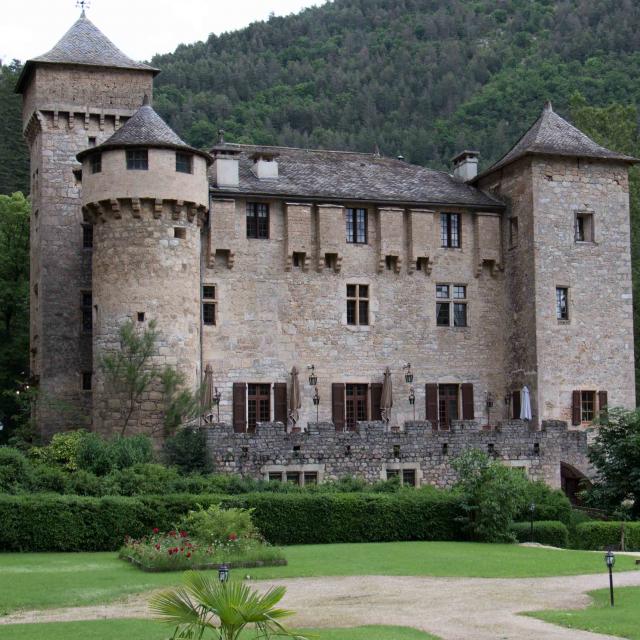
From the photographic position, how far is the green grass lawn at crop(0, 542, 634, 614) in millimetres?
22094

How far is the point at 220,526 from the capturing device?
2720cm

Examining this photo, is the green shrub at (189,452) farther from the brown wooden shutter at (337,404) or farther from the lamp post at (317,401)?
the brown wooden shutter at (337,404)

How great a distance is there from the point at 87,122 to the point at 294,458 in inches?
628

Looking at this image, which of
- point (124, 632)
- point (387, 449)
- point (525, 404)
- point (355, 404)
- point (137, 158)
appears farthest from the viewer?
point (355, 404)

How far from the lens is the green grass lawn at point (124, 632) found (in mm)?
17188

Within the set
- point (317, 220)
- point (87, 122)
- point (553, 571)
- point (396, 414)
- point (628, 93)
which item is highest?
point (628, 93)

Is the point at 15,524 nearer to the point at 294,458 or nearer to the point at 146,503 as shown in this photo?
the point at 146,503

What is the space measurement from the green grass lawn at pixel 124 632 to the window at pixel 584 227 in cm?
3011

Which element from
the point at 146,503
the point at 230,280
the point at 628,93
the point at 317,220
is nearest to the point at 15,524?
the point at 146,503

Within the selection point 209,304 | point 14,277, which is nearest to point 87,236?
point 209,304

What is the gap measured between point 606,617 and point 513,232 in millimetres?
28492

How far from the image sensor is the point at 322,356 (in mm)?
43844

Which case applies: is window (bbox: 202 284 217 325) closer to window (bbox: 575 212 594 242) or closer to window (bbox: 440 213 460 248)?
window (bbox: 440 213 460 248)

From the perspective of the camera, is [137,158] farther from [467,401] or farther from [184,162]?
[467,401]
